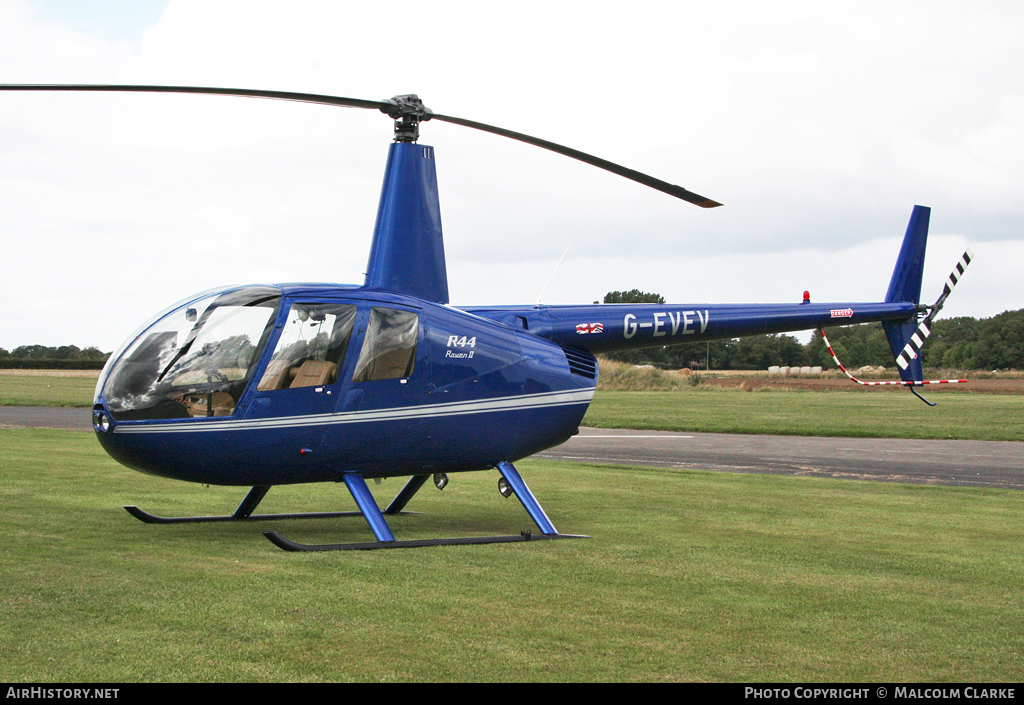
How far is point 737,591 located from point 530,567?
1.79 metres

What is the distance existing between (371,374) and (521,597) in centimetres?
327

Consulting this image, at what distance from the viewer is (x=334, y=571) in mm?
7746

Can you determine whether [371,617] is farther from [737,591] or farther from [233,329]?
[233,329]

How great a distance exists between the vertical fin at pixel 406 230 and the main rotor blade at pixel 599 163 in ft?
1.99

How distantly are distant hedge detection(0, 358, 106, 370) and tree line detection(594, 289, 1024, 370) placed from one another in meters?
52.8

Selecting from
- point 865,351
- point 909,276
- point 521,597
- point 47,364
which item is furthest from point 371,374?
point 47,364

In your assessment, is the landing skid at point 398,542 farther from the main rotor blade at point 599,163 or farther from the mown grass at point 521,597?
the main rotor blade at point 599,163

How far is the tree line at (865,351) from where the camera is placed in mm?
84562

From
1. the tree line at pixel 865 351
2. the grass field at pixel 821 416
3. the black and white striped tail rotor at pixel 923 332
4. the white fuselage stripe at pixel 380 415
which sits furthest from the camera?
the tree line at pixel 865 351

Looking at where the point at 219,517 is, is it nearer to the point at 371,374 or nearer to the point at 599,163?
the point at 371,374

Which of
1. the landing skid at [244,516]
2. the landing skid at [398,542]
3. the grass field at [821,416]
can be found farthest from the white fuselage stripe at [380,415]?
the grass field at [821,416]

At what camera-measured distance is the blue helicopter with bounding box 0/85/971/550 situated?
8711 millimetres
